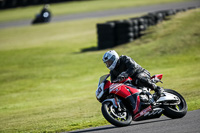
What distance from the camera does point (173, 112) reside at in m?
7.61

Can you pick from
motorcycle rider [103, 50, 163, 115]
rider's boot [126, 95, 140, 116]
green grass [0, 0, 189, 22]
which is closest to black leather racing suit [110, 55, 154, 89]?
motorcycle rider [103, 50, 163, 115]

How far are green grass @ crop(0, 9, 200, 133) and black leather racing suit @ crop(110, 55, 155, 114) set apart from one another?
1.28 m

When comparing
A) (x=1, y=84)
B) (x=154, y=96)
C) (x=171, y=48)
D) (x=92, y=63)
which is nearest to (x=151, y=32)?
(x=171, y=48)

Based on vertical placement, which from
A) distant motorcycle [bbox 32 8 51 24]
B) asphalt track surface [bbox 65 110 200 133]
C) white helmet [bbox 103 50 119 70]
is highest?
white helmet [bbox 103 50 119 70]

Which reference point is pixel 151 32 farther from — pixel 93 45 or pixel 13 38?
pixel 13 38

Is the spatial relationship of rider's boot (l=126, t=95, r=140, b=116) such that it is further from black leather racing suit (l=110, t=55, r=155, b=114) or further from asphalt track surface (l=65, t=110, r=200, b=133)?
asphalt track surface (l=65, t=110, r=200, b=133)

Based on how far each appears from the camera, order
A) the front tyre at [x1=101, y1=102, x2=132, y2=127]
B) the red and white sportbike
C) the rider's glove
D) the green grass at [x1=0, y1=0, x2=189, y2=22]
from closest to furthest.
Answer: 1. the front tyre at [x1=101, y1=102, x2=132, y2=127]
2. the red and white sportbike
3. the rider's glove
4. the green grass at [x1=0, y1=0, x2=189, y2=22]

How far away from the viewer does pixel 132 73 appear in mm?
7477

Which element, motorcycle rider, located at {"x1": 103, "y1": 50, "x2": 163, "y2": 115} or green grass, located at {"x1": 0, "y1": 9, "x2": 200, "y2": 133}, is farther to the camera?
green grass, located at {"x1": 0, "y1": 9, "x2": 200, "y2": 133}

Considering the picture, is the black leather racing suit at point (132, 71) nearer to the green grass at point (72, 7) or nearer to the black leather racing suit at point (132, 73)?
the black leather racing suit at point (132, 73)

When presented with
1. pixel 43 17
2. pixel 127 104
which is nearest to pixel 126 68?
pixel 127 104

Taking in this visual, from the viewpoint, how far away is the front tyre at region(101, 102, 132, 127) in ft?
23.0

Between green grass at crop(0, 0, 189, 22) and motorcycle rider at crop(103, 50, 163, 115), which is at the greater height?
motorcycle rider at crop(103, 50, 163, 115)

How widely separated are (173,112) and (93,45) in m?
18.4
